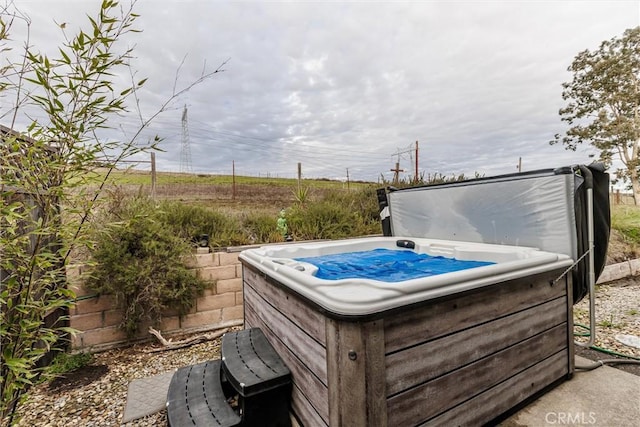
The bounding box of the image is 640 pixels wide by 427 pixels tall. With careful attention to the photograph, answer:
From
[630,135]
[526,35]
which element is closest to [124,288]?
[526,35]

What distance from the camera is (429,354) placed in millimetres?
1191

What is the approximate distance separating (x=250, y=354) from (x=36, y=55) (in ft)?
5.27

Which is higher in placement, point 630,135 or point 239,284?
point 630,135

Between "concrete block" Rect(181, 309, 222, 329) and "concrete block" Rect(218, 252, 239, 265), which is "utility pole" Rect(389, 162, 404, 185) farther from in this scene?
"concrete block" Rect(181, 309, 222, 329)

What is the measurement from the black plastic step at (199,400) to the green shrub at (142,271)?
3.35ft

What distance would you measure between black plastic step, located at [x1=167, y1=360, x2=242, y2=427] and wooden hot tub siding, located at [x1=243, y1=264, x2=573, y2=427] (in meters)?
Result: 0.36

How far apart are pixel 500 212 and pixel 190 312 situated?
302cm

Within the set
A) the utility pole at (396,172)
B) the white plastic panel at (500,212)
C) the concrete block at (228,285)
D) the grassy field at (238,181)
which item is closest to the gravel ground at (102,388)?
the concrete block at (228,285)

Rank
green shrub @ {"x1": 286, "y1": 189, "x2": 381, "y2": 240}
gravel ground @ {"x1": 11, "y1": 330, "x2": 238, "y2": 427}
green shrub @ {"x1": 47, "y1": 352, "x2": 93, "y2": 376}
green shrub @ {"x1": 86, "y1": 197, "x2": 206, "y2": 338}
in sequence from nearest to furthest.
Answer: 1. gravel ground @ {"x1": 11, "y1": 330, "x2": 238, "y2": 427}
2. green shrub @ {"x1": 47, "y1": 352, "x2": 93, "y2": 376}
3. green shrub @ {"x1": 86, "y1": 197, "x2": 206, "y2": 338}
4. green shrub @ {"x1": 286, "y1": 189, "x2": 381, "y2": 240}

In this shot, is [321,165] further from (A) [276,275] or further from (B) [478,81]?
(A) [276,275]

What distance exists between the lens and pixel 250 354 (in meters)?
1.57

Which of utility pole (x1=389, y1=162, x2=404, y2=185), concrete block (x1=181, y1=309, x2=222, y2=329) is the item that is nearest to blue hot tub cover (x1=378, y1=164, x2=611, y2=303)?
concrete block (x1=181, y1=309, x2=222, y2=329)

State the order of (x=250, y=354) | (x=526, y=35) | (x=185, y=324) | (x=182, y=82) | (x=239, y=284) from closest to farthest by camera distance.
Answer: (x=182, y=82)
(x=250, y=354)
(x=185, y=324)
(x=239, y=284)
(x=526, y=35)

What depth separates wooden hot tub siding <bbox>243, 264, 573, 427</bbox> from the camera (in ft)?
3.40
